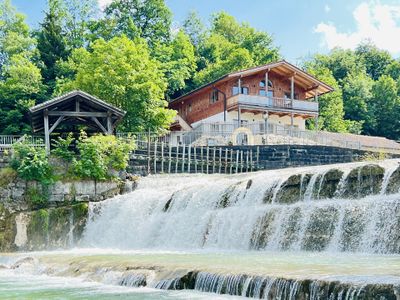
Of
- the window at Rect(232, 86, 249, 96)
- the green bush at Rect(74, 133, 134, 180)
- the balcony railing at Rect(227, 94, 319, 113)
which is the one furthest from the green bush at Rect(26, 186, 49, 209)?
the window at Rect(232, 86, 249, 96)

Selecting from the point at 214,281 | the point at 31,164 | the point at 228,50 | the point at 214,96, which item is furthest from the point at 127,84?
the point at 214,281

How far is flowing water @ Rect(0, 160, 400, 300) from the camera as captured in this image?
9.71 m

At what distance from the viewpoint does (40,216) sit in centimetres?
2328

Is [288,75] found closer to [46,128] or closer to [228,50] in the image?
[228,50]

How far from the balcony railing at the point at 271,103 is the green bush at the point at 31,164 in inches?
751

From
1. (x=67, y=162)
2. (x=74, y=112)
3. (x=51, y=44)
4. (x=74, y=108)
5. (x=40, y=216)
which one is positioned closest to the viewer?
(x=40, y=216)

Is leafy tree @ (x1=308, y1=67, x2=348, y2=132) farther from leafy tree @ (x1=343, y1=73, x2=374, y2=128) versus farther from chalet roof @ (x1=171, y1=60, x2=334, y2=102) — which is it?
chalet roof @ (x1=171, y1=60, x2=334, y2=102)

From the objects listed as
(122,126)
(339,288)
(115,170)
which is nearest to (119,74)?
(122,126)

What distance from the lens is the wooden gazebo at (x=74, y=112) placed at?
26.4 metres

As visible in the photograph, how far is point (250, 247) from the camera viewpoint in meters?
17.0

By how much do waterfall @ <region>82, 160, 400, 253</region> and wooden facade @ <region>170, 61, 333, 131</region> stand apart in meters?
18.7

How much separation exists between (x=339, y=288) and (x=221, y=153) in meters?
22.7

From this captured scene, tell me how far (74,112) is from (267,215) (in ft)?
42.6

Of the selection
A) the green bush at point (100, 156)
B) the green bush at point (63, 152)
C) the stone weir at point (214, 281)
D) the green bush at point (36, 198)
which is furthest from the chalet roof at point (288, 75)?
the stone weir at point (214, 281)
